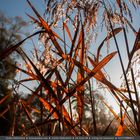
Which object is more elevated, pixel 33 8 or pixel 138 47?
pixel 33 8

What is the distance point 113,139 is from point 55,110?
0.35 meters

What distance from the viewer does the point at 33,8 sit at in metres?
1.47

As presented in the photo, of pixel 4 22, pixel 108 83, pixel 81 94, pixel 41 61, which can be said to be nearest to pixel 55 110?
pixel 81 94

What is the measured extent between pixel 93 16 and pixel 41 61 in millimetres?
438

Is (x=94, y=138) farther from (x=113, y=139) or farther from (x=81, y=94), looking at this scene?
(x=81, y=94)

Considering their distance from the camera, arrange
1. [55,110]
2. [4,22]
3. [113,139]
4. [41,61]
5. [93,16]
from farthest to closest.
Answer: [4,22], [41,61], [93,16], [55,110], [113,139]

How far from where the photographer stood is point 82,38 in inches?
59.3

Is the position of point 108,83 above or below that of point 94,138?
above

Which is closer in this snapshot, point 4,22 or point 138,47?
point 138,47

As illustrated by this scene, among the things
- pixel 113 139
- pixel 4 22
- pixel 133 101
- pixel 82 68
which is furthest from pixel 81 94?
pixel 4 22

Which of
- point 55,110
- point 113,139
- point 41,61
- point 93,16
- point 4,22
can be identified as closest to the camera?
point 113,139

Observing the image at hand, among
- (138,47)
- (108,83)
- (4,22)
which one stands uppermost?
(4,22)

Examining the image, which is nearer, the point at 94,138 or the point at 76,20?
the point at 94,138

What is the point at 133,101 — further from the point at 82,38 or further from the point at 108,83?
the point at 82,38
